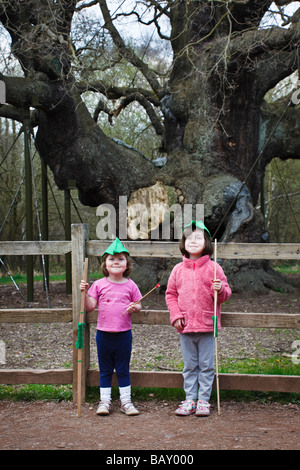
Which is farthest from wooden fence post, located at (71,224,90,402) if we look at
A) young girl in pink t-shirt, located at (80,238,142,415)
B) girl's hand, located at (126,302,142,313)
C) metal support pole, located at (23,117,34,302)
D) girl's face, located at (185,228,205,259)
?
metal support pole, located at (23,117,34,302)

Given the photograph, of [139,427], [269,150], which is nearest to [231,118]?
[269,150]

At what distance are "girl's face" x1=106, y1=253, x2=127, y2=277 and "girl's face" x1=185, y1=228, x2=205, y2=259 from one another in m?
0.49

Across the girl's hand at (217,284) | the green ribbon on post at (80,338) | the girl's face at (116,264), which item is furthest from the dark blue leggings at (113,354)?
the girl's hand at (217,284)

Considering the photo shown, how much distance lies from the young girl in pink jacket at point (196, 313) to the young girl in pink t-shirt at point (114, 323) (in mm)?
327

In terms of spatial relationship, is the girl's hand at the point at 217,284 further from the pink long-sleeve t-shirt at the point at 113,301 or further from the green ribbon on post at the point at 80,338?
the green ribbon on post at the point at 80,338

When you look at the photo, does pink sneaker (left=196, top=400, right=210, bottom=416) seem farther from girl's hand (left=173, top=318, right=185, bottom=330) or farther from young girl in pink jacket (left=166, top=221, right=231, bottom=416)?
girl's hand (left=173, top=318, right=185, bottom=330)

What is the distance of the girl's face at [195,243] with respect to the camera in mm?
3814

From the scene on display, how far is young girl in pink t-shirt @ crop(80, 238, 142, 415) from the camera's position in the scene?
3760mm

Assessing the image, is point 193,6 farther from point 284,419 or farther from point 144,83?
point 284,419

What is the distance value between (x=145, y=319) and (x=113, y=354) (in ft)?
1.25

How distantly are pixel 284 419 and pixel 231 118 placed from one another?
26.7ft

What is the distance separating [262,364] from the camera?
5.18 m

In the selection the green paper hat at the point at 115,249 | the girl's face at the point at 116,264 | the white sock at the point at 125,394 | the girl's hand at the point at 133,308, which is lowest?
the white sock at the point at 125,394
